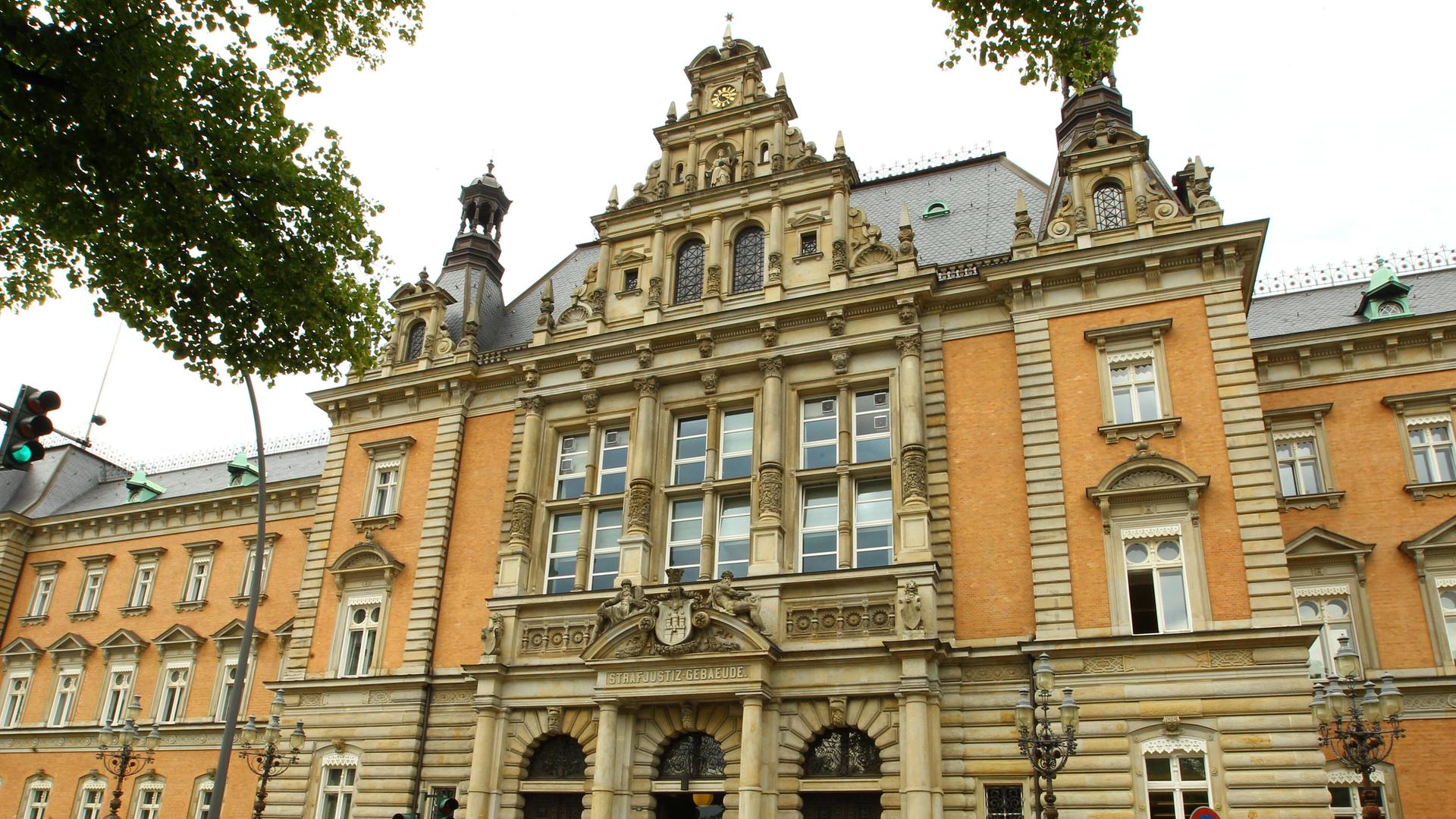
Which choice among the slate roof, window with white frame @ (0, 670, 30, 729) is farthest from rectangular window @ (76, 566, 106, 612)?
the slate roof

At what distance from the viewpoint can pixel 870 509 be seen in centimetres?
2567

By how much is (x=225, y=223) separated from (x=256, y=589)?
23.5 ft

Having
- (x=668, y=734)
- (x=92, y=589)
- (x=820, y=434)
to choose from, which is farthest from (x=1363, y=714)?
(x=92, y=589)

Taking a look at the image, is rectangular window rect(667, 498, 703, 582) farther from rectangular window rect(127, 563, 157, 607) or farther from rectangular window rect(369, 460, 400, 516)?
rectangular window rect(127, 563, 157, 607)

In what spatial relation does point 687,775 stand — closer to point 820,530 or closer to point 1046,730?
point 820,530

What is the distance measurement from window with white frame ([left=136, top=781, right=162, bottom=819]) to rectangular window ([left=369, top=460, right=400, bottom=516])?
41.9ft

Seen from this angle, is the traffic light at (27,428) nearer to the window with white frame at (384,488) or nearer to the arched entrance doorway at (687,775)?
the arched entrance doorway at (687,775)

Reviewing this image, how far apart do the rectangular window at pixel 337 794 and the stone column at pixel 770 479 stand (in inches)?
477

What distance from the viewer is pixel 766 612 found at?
80.1 ft

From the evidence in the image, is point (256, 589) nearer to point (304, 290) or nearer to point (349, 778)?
point (304, 290)

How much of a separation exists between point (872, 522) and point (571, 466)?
8.70 meters

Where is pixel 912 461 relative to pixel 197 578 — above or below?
below

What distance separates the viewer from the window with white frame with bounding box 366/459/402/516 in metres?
31.7

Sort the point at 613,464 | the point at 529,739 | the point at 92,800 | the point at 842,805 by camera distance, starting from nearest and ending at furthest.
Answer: the point at 842,805 < the point at 529,739 < the point at 613,464 < the point at 92,800
